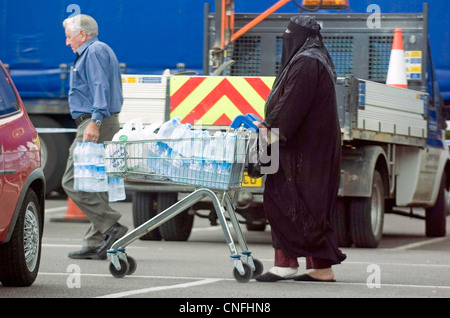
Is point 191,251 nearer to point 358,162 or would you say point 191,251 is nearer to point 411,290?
point 358,162

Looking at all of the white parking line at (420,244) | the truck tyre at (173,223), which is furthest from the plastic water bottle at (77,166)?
the white parking line at (420,244)

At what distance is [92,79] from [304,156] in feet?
8.10

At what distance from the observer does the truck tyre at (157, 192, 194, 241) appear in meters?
12.9

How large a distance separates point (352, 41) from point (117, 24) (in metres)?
5.63

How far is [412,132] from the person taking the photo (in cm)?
1340

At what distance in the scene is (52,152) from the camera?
19.2 m

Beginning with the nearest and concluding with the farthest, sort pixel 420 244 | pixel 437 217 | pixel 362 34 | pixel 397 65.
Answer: pixel 397 65 < pixel 362 34 < pixel 420 244 < pixel 437 217

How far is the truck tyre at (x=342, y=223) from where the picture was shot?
12352mm

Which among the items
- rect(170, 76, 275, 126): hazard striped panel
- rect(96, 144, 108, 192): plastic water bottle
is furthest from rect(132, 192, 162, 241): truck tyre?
rect(96, 144, 108, 192): plastic water bottle

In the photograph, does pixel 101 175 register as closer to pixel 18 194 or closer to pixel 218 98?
pixel 18 194

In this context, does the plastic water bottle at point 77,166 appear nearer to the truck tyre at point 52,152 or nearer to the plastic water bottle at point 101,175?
the plastic water bottle at point 101,175

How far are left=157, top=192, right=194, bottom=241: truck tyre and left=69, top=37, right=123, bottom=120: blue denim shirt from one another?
262 centimetres

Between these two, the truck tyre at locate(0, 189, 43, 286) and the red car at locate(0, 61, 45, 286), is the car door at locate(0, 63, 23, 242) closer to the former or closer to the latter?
the red car at locate(0, 61, 45, 286)

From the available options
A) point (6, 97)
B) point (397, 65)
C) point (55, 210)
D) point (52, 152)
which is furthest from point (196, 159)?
point (52, 152)
